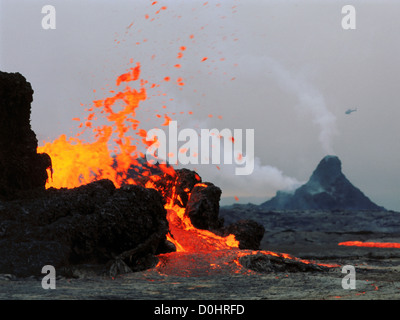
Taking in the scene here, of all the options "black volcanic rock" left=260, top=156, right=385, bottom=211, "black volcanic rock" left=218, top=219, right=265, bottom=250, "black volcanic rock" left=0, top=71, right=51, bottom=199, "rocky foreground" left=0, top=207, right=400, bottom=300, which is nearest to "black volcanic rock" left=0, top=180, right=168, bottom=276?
"rocky foreground" left=0, top=207, right=400, bottom=300

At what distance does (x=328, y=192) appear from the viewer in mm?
127625

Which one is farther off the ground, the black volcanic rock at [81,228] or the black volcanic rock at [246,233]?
the black volcanic rock at [81,228]

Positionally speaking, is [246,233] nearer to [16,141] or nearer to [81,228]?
[81,228]

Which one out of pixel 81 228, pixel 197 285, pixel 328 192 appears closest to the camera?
pixel 197 285

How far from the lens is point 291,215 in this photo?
8200 centimetres

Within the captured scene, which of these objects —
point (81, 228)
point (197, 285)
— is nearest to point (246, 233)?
point (81, 228)

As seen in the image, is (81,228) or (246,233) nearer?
(81,228)

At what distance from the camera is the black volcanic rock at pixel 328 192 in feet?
413

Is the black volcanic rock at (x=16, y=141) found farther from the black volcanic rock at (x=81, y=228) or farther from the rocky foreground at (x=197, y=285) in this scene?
the rocky foreground at (x=197, y=285)

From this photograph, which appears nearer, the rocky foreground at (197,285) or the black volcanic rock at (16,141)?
the rocky foreground at (197,285)

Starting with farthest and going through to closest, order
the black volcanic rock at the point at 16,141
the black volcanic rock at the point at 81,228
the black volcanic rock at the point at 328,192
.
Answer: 1. the black volcanic rock at the point at 328,192
2. the black volcanic rock at the point at 16,141
3. the black volcanic rock at the point at 81,228

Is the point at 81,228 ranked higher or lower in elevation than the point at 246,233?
higher

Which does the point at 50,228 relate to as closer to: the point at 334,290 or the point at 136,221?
the point at 136,221

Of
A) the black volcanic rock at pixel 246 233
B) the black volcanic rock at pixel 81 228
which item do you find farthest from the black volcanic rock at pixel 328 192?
the black volcanic rock at pixel 81 228
